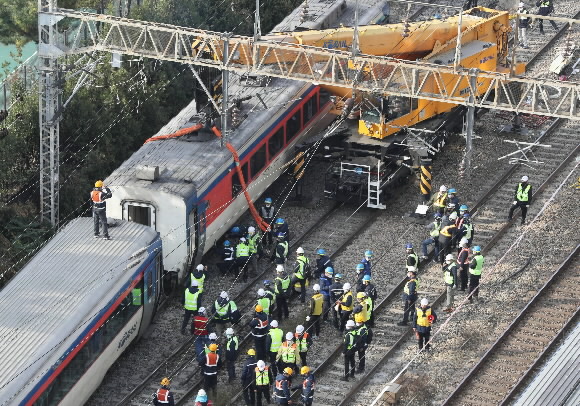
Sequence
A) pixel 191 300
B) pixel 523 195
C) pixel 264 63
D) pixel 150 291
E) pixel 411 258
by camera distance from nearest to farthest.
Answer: pixel 150 291 < pixel 191 300 < pixel 411 258 < pixel 264 63 < pixel 523 195

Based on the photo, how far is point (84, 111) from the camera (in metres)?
41.8

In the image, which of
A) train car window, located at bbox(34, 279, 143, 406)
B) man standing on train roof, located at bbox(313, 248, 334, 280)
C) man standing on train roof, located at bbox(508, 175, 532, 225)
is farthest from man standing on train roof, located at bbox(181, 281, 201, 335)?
man standing on train roof, located at bbox(508, 175, 532, 225)

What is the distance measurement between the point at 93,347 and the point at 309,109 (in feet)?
44.3

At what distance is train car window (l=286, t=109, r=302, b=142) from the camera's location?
41.7 metres

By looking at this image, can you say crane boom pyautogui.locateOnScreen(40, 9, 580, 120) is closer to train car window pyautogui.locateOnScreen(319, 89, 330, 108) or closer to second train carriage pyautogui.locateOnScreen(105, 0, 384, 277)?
second train carriage pyautogui.locateOnScreen(105, 0, 384, 277)

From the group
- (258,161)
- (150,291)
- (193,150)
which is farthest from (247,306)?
(258,161)

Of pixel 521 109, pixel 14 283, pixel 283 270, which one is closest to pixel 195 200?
pixel 283 270

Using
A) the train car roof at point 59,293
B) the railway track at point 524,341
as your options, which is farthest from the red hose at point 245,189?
the railway track at point 524,341

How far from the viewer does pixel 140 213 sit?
1420 inches

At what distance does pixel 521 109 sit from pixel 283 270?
23.0ft

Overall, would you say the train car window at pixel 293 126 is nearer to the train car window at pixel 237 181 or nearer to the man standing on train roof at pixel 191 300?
the train car window at pixel 237 181

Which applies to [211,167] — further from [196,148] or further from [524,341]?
[524,341]

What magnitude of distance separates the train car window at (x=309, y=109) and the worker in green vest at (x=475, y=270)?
26.6ft

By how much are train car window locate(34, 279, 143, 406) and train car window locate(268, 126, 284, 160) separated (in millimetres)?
8466
